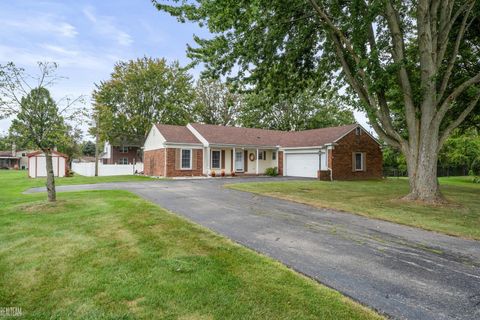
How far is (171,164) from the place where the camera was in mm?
21625

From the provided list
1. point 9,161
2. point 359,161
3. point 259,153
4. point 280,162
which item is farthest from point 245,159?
point 9,161

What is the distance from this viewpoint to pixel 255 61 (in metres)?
11.6

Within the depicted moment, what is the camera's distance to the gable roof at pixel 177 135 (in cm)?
2220

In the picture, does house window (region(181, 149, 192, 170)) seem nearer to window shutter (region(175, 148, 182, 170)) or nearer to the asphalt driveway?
window shutter (region(175, 148, 182, 170))

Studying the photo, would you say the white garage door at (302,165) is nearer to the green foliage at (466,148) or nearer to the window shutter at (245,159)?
the window shutter at (245,159)

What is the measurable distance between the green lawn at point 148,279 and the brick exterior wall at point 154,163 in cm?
1648

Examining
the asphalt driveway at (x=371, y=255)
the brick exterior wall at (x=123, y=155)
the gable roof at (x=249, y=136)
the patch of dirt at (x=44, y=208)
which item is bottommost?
the asphalt driveway at (x=371, y=255)

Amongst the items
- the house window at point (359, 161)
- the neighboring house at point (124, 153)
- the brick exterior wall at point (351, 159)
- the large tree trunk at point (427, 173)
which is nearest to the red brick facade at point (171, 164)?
the brick exterior wall at point (351, 159)

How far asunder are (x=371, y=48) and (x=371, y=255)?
9.48 metres

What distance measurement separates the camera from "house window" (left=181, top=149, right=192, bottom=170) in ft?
73.4

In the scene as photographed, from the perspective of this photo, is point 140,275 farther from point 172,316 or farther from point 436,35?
point 436,35

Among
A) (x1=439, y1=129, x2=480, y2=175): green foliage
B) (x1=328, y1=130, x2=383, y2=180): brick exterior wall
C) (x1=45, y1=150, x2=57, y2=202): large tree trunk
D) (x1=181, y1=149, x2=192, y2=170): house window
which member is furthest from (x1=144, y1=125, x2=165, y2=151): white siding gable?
(x1=439, y1=129, x2=480, y2=175): green foliage

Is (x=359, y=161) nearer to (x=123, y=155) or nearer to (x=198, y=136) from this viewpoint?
(x=198, y=136)

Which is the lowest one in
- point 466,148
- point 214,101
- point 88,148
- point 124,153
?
point 466,148
